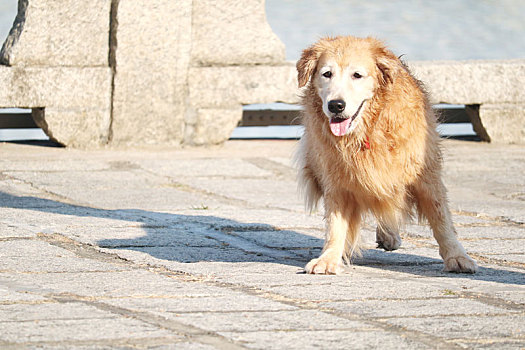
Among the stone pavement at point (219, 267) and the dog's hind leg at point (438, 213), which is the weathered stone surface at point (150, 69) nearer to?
the stone pavement at point (219, 267)

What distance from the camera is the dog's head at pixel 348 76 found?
4504 mm

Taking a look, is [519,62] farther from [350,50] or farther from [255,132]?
[350,50]

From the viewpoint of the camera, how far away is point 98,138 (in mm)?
9117

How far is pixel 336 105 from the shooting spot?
14.6 ft

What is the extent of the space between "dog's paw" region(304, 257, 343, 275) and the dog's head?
626 millimetres

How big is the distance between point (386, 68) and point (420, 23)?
2284cm

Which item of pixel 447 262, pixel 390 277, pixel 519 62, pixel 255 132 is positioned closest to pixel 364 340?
pixel 390 277

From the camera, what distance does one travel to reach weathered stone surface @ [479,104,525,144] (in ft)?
33.1

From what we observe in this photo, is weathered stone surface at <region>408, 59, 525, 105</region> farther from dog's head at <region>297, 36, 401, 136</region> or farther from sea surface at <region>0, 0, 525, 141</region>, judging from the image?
sea surface at <region>0, 0, 525, 141</region>

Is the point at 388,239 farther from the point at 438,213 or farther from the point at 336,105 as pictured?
the point at 336,105

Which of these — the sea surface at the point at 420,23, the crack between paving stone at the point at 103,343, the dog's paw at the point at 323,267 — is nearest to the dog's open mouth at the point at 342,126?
the dog's paw at the point at 323,267

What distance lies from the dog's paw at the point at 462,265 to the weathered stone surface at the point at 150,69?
16.9ft

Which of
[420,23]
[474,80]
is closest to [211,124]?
[474,80]

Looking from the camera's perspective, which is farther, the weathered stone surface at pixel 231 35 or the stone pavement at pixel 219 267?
the weathered stone surface at pixel 231 35
